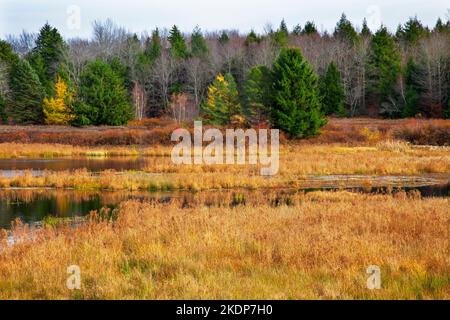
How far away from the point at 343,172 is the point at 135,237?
22694 mm

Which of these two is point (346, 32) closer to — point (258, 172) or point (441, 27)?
point (441, 27)

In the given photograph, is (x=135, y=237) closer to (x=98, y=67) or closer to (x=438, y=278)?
(x=438, y=278)

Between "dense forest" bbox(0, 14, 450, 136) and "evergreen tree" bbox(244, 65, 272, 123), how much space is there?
0.12 m

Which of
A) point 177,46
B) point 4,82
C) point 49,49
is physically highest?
point 177,46

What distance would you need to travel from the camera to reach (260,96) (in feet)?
192

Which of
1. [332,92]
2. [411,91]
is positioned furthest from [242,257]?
[332,92]

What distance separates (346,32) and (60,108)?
55.4m

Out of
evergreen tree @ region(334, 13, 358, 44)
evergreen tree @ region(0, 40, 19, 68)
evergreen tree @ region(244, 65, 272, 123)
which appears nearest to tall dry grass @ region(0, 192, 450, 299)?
evergreen tree @ region(244, 65, 272, 123)

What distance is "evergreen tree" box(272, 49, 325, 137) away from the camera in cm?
5353

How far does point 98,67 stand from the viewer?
7044 centimetres

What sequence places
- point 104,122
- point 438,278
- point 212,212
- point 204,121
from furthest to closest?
point 104,122 < point 204,121 < point 212,212 < point 438,278

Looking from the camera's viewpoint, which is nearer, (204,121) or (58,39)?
(204,121)
